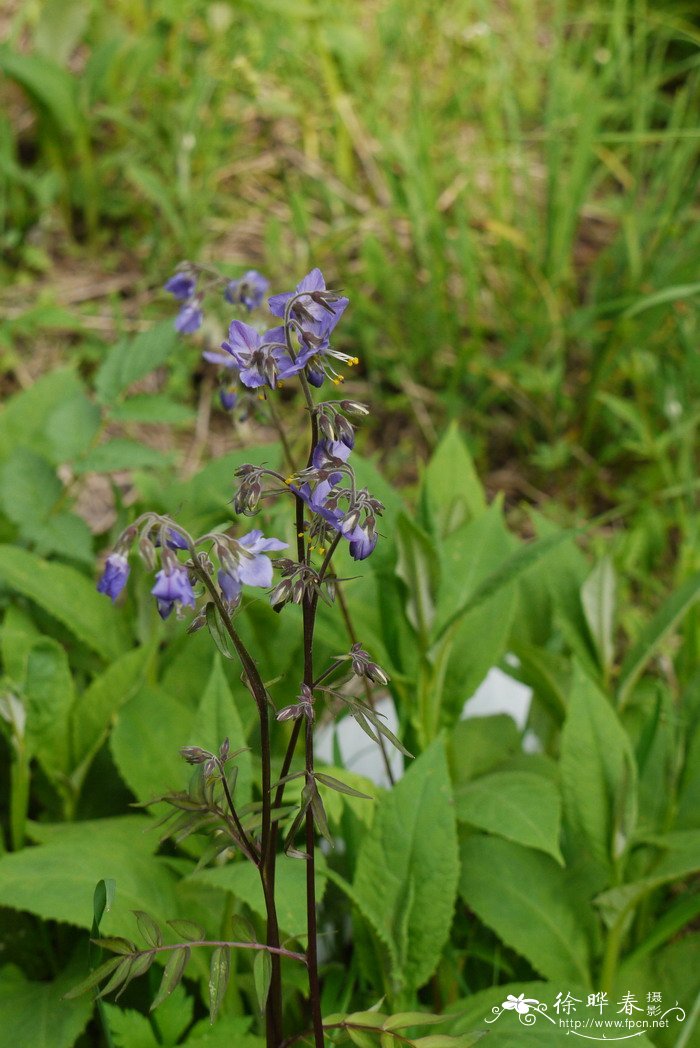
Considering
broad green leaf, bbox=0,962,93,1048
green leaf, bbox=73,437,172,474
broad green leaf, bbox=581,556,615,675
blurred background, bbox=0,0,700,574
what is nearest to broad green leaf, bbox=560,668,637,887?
broad green leaf, bbox=581,556,615,675

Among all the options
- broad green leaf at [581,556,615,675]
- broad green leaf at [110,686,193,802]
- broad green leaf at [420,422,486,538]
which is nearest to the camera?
broad green leaf at [110,686,193,802]

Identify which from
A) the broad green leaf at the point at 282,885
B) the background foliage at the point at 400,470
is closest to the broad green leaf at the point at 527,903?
the background foliage at the point at 400,470

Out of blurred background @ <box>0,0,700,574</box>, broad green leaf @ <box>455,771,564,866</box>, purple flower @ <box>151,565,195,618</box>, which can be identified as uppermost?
blurred background @ <box>0,0,700,574</box>

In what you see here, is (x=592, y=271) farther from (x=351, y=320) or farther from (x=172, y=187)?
(x=172, y=187)

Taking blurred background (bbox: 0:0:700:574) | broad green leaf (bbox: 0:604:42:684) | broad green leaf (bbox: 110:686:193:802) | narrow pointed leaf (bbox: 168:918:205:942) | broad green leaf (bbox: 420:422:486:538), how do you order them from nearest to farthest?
narrow pointed leaf (bbox: 168:918:205:942)
broad green leaf (bbox: 110:686:193:802)
broad green leaf (bbox: 0:604:42:684)
broad green leaf (bbox: 420:422:486:538)
blurred background (bbox: 0:0:700:574)

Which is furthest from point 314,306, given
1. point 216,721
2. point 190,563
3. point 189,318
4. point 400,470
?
point 400,470

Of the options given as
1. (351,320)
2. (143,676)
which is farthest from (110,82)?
(143,676)

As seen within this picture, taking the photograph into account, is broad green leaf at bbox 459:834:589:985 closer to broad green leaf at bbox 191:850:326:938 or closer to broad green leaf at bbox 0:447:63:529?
broad green leaf at bbox 191:850:326:938
